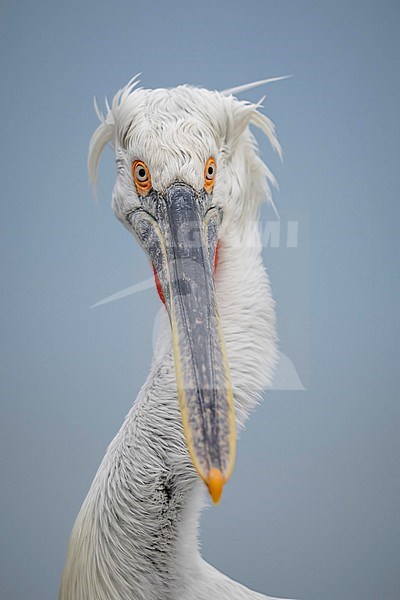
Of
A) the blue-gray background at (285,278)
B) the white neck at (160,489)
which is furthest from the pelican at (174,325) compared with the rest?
the blue-gray background at (285,278)

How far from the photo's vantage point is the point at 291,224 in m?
1.30

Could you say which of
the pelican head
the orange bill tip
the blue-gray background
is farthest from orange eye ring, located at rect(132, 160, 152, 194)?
the orange bill tip

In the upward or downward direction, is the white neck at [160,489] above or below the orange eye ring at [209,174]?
below

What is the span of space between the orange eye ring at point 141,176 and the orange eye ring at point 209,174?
0.33 ft

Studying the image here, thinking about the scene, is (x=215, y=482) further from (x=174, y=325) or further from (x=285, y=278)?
(x=285, y=278)

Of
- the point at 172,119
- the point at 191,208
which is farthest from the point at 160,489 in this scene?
the point at 172,119

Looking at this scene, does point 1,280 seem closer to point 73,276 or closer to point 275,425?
point 73,276

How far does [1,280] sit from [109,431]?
44 cm

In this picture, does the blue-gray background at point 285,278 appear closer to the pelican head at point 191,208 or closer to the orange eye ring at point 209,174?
the pelican head at point 191,208

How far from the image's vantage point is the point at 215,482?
32.8 inches

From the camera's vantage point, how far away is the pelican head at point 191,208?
89 centimetres

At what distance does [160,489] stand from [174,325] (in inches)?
12.2

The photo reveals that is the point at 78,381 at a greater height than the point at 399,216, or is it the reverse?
the point at 399,216

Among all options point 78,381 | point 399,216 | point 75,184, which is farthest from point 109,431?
point 399,216
